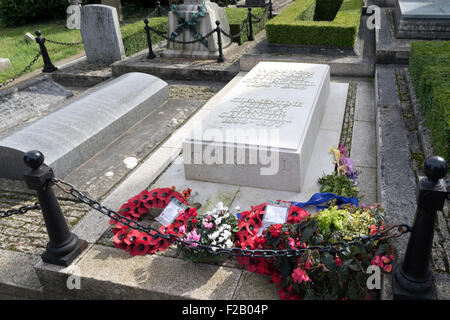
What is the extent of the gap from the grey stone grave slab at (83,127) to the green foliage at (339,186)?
3.41 metres

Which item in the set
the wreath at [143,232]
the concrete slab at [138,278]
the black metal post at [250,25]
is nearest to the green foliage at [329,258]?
the concrete slab at [138,278]

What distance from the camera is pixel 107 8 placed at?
9766 mm

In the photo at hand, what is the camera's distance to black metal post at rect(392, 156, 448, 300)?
2.47m

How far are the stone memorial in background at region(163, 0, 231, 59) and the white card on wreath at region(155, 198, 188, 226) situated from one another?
665 centimetres

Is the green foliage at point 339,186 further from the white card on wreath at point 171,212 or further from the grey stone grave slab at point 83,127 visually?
the grey stone grave slab at point 83,127

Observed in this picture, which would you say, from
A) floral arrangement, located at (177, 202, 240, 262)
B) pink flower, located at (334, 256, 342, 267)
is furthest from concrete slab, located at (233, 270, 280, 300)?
pink flower, located at (334, 256, 342, 267)

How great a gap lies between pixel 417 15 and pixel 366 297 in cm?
817

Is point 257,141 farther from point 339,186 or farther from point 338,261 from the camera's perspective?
point 338,261

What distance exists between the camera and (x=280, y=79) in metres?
6.47

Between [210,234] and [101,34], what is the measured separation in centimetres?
838

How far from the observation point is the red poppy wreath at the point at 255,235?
3.32 meters

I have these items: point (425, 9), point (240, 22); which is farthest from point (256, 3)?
point (425, 9)
